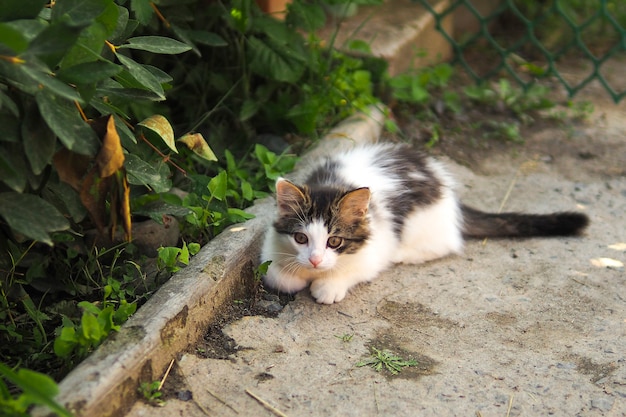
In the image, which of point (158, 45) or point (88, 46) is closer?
point (88, 46)

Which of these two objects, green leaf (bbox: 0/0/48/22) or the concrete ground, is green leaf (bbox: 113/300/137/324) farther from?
green leaf (bbox: 0/0/48/22)

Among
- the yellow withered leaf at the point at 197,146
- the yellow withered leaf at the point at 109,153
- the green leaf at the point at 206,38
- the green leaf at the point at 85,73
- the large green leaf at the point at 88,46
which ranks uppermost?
the large green leaf at the point at 88,46

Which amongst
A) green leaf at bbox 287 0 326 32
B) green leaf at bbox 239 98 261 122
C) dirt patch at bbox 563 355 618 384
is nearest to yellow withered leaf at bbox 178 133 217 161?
green leaf at bbox 239 98 261 122

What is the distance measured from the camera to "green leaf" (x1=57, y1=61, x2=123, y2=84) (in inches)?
93.7

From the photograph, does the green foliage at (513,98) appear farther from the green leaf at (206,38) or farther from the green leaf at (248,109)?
the green leaf at (206,38)

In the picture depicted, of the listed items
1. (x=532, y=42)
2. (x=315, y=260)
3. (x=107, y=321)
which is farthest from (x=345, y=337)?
(x=532, y=42)

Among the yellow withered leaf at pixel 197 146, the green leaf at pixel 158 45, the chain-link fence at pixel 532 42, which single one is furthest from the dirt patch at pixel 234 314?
the chain-link fence at pixel 532 42

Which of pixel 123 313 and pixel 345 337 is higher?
pixel 123 313

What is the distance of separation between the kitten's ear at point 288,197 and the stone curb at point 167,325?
0.68ft

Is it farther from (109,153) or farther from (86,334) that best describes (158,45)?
(86,334)

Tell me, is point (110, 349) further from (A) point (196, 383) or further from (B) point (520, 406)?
(B) point (520, 406)

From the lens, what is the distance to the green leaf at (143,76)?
8.61ft

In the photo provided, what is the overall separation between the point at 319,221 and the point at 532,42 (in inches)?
143

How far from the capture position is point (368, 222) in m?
3.37
